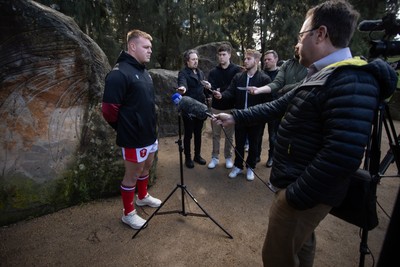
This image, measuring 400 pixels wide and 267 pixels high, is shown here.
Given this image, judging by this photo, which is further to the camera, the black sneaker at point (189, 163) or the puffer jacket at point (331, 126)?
the black sneaker at point (189, 163)

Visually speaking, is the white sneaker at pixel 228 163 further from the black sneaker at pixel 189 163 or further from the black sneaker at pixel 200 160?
the black sneaker at pixel 189 163

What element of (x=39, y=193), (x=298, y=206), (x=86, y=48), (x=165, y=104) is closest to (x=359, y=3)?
(x=165, y=104)

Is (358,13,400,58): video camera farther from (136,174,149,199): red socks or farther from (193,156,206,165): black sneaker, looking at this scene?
(193,156,206,165): black sneaker

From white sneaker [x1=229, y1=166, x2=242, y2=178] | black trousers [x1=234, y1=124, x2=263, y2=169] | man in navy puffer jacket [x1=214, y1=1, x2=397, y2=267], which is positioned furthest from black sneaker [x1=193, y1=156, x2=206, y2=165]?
man in navy puffer jacket [x1=214, y1=1, x2=397, y2=267]

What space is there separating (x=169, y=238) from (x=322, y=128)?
2.04m

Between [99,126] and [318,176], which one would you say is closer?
[318,176]

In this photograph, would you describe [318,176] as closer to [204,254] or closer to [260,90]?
[204,254]

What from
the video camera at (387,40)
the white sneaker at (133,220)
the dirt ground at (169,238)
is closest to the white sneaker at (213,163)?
the dirt ground at (169,238)

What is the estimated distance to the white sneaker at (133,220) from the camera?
2727 millimetres

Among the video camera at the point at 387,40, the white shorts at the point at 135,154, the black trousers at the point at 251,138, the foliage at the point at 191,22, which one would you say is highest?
the foliage at the point at 191,22

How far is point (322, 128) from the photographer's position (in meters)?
1.23

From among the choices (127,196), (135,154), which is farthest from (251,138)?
(127,196)

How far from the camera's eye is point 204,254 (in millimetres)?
2398

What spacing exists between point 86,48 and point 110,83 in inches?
37.8
